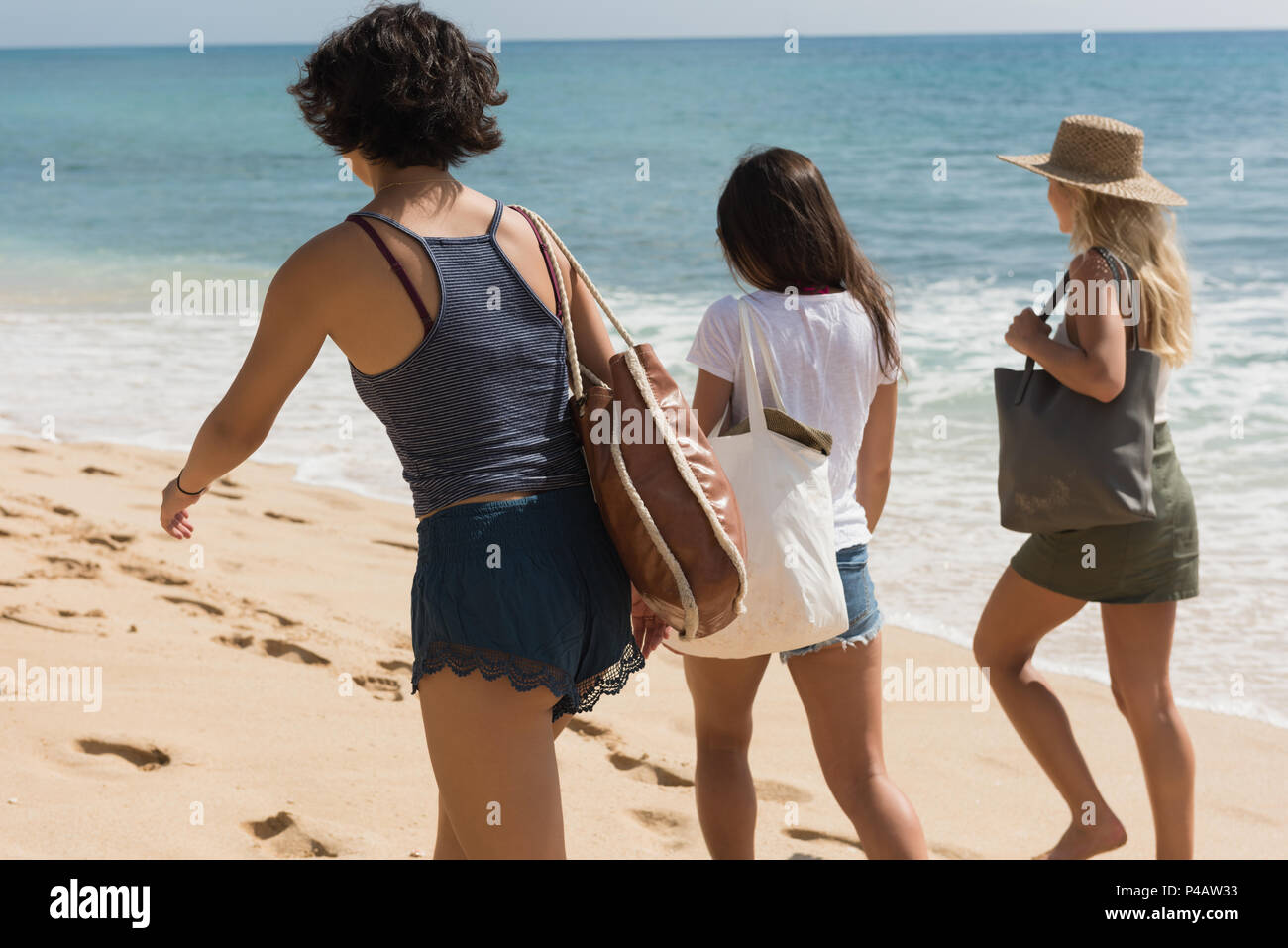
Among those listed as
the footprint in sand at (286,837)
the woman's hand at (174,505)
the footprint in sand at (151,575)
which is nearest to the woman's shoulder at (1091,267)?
the woman's hand at (174,505)

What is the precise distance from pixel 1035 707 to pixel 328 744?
6.44ft

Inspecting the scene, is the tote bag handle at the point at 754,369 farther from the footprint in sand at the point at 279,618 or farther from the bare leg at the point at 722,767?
the footprint in sand at the point at 279,618

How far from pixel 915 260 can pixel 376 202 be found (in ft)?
42.9

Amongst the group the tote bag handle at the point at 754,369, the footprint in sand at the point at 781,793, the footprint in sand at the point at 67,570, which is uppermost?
the tote bag handle at the point at 754,369

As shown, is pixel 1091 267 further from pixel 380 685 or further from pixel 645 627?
pixel 380 685

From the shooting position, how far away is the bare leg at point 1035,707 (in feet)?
9.73

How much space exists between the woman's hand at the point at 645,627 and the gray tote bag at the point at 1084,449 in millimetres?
1017

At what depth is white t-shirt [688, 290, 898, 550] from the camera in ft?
7.53

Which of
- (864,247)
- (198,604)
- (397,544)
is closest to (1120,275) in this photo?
(198,604)

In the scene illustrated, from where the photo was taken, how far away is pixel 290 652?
4062mm

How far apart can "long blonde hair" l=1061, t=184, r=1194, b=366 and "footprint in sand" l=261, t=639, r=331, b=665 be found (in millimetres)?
2704

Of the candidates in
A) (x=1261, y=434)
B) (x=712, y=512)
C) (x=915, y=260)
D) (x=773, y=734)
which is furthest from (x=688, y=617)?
(x=915, y=260)

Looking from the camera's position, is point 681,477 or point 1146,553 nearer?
point 681,477
